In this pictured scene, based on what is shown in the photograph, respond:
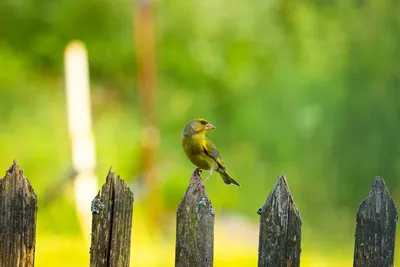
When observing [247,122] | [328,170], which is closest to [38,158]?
[247,122]

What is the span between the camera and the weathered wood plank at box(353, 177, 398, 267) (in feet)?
5.52

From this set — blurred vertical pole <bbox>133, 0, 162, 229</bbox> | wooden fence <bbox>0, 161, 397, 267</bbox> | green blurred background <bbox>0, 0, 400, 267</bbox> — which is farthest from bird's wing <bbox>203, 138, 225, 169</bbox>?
blurred vertical pole <bbox>133, 0, 162, 229</bbox>

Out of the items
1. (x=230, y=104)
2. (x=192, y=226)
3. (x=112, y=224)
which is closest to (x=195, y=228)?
(x=192, y=226)

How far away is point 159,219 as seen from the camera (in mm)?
6023

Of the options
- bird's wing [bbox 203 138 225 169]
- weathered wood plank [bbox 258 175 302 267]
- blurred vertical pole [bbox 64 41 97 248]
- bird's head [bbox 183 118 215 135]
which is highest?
blurred vertical pole [bbox 64 41 97 248]

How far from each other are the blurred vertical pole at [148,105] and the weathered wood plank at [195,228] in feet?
13.5

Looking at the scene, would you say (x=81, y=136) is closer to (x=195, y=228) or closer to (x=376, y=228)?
(x=195, y=228)

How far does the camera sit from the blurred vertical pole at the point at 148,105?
5.93 meters

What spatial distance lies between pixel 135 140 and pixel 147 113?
108 cm

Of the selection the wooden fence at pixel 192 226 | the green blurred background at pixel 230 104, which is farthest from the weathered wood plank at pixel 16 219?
the green blurred background at pixel 230 104

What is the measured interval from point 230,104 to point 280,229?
5459 millimetres

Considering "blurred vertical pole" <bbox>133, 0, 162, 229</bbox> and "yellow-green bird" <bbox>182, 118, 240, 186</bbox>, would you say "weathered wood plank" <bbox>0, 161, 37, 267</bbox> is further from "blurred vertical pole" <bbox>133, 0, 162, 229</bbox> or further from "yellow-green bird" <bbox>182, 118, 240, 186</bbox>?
"blurred vertical pole" <bbox>133, 0, 162, 229</bbox>

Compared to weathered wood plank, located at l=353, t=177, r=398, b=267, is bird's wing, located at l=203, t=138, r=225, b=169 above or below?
above

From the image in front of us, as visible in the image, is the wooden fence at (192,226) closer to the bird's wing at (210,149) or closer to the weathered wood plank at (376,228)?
the weathered wood plank at (376,228)
